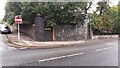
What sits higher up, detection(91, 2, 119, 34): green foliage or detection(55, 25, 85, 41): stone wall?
detection(91, 2, 119, 34): green foliage

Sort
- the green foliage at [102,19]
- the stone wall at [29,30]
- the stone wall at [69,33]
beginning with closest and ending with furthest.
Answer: the stone wall at [29,30]
the stone wall at [69,33]
the green foliage at [102,19]

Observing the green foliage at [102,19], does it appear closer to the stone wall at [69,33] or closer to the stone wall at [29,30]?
the stone wall at [69,33]

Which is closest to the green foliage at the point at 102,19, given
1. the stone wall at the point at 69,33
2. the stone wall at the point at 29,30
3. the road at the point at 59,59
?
the stone wall at the point at 69,33

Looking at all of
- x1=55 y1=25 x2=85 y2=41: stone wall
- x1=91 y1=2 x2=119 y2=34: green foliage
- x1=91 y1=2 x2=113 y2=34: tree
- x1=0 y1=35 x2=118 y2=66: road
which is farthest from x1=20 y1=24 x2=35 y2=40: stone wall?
x1=0 y1=35 x2=118 y2=66: road

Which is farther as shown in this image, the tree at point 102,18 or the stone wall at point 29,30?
the tree at point 102,18

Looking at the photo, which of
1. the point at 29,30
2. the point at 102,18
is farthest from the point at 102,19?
the point at 29,30

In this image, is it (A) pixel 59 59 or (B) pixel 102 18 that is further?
(B) pixel 102 18

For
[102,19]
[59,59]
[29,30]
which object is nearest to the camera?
[59,59]

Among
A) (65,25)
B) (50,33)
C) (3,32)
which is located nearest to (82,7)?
(65,25)

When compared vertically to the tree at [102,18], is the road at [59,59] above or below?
below

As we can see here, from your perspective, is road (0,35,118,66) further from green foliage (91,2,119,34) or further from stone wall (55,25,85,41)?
green foliage (91,2,119,34)

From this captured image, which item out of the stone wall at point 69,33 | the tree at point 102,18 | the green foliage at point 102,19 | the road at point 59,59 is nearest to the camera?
the road at point 59,59

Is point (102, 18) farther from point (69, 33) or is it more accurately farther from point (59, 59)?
point (59, 59)

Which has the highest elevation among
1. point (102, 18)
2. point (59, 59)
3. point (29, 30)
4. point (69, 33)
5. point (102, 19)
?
point (102, 18)
